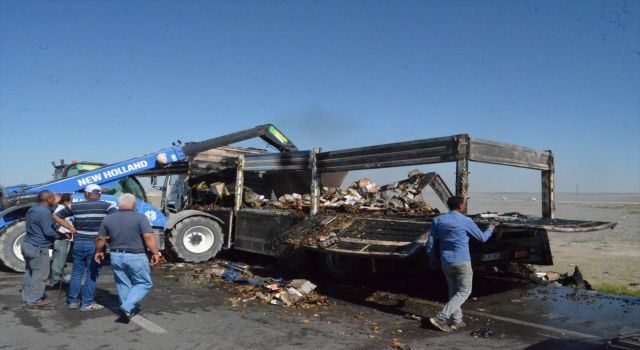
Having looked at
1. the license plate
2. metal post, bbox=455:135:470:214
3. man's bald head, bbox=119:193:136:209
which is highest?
metal post, bbox=455:135:470:214

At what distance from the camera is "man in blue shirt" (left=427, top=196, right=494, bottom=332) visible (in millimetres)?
5988

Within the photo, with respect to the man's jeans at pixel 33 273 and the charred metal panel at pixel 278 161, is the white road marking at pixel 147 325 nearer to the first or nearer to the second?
the man's jeans at pixel 33 273

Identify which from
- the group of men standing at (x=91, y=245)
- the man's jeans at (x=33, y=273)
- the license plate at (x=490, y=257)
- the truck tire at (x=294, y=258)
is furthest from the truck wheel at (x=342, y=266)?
the man's jeans at (x=33, y=273)

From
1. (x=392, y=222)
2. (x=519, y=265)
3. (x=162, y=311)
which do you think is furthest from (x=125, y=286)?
(x=519, y=265)

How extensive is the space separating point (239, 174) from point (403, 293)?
16.2ft

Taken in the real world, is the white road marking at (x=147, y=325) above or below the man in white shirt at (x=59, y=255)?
below

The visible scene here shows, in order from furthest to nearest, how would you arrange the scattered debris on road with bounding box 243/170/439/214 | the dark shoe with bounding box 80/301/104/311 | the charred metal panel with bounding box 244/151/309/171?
the charred metal panel with bounding box 244/151/309/171 → the scattered debris on road with bounding box 243/170/439/214 → the dark shoe with bounding box 80/301/104/311

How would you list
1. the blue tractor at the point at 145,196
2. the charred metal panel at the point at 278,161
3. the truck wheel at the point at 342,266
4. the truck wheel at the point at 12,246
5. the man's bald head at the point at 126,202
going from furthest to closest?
1. the charred metal panel at the point at 278,161
2. the blue tractor at the point at 145,196
3. the truck wheel at the point at 12,246
4. the truck wheel at the point at 342,266
5. the man's bald head at the point at 126,202

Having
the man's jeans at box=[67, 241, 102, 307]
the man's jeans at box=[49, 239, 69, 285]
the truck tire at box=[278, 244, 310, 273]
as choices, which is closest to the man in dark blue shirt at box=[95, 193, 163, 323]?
the man's jeans at box=[67, 241, 102, 307]

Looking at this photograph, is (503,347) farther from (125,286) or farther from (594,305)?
(125,286)

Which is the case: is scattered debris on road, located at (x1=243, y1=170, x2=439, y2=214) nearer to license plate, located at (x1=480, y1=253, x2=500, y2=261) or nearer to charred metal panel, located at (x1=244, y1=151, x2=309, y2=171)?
charred metal panel, located at (x1=244, y1=151, x2=309, y2=171)

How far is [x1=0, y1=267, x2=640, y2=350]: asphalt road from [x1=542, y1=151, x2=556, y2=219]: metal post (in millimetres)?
1554

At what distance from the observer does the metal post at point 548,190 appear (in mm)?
9039

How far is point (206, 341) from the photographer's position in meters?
5.32
